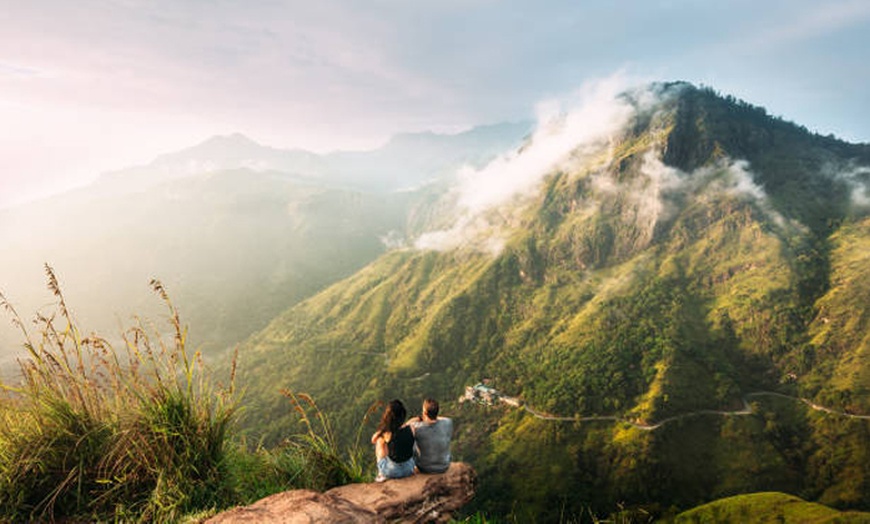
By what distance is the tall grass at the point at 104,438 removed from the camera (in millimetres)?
3848

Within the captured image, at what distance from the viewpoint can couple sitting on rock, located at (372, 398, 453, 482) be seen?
5.72m

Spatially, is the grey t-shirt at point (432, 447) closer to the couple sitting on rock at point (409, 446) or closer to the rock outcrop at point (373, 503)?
the couple sitting on rock at point (409, 446)

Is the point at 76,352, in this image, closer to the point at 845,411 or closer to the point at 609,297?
the point at 845,411

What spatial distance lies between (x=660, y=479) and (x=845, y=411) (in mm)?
70513

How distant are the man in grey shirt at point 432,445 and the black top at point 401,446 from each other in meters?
0.16

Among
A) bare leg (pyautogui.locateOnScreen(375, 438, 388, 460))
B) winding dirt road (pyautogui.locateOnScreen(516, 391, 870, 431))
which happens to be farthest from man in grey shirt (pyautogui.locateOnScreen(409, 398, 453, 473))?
winding dirt road (pyautogui.locateOnScreen(516, 391, 870, 431))

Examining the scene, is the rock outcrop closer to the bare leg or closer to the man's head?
the man's head

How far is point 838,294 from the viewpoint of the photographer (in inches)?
5925

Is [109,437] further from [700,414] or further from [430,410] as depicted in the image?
[700,414]

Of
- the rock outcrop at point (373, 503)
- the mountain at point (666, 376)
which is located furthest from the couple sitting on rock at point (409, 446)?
the mountain at point (666, 376)

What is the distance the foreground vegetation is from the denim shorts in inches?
74.8

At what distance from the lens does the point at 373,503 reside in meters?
4.28

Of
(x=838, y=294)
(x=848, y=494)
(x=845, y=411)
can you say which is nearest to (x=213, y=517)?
(x=848, y=494)

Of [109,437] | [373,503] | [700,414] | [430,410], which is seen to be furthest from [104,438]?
[700,414]
